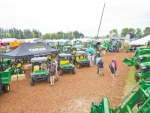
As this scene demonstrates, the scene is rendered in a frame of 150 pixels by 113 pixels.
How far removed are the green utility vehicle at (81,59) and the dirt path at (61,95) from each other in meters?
3.82

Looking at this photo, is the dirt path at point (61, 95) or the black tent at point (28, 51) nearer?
the dirt path at point (61, 95)

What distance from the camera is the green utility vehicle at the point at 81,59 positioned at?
14.8 metres

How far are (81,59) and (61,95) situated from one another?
761 cm

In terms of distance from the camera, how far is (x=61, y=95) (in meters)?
8.09

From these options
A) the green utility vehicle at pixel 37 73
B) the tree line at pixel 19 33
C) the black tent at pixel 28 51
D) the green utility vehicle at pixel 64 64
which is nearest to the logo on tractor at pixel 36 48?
the black tent at pixel 28 51

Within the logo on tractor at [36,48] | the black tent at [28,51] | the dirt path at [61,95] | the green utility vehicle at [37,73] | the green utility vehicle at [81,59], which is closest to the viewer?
the dirt path at [61,95]

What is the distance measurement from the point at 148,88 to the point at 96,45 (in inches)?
896

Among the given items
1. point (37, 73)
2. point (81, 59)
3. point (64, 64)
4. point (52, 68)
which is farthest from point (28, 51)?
point (81, 59)

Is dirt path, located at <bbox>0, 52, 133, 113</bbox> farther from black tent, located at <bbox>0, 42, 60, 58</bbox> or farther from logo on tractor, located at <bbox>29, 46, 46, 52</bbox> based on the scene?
logo on tractor, located at <bbox>29, 46, 46, 52</bbox>

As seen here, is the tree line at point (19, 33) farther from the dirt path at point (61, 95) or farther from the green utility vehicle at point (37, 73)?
the dirt path at point (61, 95)

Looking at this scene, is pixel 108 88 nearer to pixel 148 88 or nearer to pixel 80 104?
pixel 80 104

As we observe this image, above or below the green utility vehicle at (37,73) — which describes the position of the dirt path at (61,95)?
below

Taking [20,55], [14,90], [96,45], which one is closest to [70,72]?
[20,55]

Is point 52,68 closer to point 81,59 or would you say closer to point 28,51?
point 28,51
